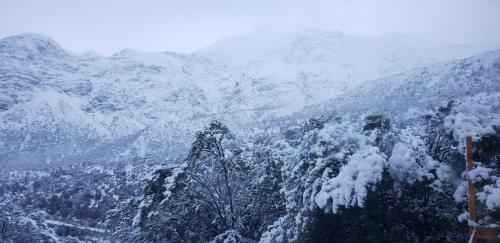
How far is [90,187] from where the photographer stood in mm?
96625

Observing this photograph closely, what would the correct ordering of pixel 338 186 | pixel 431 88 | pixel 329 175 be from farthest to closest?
pixel 431 88 < pixel 329 175 < pixel 338 186

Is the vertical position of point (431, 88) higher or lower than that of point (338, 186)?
lower

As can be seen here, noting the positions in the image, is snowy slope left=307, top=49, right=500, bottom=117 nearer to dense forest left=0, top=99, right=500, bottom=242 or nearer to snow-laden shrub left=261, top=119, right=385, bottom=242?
dense forest left=0, top=99, right=500, bottom=242

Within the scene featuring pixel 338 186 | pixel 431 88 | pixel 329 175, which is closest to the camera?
pixel 338 186

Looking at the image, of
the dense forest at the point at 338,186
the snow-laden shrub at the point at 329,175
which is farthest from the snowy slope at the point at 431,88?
the snow-laden shrub at the point at 329,175

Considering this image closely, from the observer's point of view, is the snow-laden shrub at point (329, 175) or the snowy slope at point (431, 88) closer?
the snow-laden shrub at point (329, 175)

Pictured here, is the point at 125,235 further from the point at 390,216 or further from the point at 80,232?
the point at 80,232

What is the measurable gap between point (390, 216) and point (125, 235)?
9.75 meters

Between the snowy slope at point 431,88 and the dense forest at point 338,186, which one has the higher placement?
the dense forest at point 338,186

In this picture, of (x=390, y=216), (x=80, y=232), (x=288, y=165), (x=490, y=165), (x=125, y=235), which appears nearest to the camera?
(x=490, y=165)

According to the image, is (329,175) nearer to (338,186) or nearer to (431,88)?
(338,186)

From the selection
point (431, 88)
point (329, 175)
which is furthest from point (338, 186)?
point (431, 88)

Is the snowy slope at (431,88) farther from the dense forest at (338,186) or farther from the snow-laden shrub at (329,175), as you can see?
→ the snow-laden shrub at (329,175)

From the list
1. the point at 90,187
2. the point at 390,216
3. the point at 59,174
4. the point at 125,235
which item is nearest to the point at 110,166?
the point at 59,174
